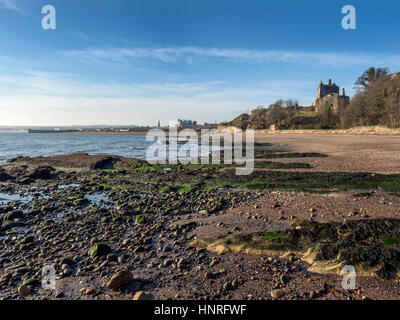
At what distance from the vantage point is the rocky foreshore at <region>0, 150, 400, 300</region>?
14.0ft

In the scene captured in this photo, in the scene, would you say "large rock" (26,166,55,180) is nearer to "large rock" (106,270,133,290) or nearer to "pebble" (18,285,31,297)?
"pebble" (18,285,31,297)

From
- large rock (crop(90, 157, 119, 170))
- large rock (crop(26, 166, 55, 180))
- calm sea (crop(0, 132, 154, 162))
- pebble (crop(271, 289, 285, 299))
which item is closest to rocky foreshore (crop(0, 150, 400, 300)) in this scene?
pebble (crop(271, 289, 285, 299))

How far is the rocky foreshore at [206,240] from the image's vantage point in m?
4.26

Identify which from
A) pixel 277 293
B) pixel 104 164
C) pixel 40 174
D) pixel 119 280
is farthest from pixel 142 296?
pixel 104 164

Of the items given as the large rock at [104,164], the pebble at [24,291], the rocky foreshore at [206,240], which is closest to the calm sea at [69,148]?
the large rock at [104,164]

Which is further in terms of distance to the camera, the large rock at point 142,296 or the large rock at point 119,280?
the large rock at point 119,280

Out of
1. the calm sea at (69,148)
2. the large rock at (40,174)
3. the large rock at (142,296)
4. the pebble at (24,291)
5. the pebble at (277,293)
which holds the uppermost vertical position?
the calm sea at (69,148)

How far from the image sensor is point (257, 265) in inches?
190

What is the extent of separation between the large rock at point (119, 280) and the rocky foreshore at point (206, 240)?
2 cm

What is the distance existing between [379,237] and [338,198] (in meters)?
3.55

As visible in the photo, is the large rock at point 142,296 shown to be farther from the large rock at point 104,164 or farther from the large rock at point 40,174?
the large rock at point 104,164

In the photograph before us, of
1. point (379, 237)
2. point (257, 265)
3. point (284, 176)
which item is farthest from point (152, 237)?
point (284, 176)
